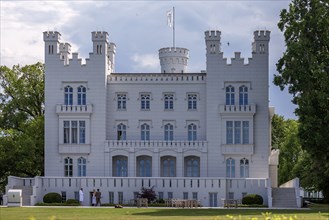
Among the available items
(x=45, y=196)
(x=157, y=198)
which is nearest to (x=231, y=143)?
(x=157, y=198)

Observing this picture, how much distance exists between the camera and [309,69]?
43875 millimetres

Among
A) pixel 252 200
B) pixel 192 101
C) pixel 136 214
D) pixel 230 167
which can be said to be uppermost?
pixel 192 101

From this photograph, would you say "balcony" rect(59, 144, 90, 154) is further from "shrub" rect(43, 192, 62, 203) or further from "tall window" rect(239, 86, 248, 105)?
"tall window" rect(239, 86, 248, 105)

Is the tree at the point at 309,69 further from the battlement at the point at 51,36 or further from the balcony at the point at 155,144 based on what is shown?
the battlement at the point at 51,36

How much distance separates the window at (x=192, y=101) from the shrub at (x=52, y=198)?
12.5 metres

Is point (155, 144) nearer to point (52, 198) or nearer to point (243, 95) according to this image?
point (243, 95)

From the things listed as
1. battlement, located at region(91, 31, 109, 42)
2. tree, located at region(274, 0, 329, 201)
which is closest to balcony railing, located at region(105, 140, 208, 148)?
battlement, located at region(91, 31, 109, 42)

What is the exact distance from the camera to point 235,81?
5572cm

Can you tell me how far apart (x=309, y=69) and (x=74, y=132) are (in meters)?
19.6

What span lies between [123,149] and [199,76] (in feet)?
26.1

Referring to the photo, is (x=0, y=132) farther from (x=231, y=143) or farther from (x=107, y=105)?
(x=231, y=143)

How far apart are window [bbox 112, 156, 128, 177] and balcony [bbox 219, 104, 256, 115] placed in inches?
320

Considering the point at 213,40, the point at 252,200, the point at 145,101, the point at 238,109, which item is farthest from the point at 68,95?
the point at 252,200

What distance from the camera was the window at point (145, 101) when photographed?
56875mm
